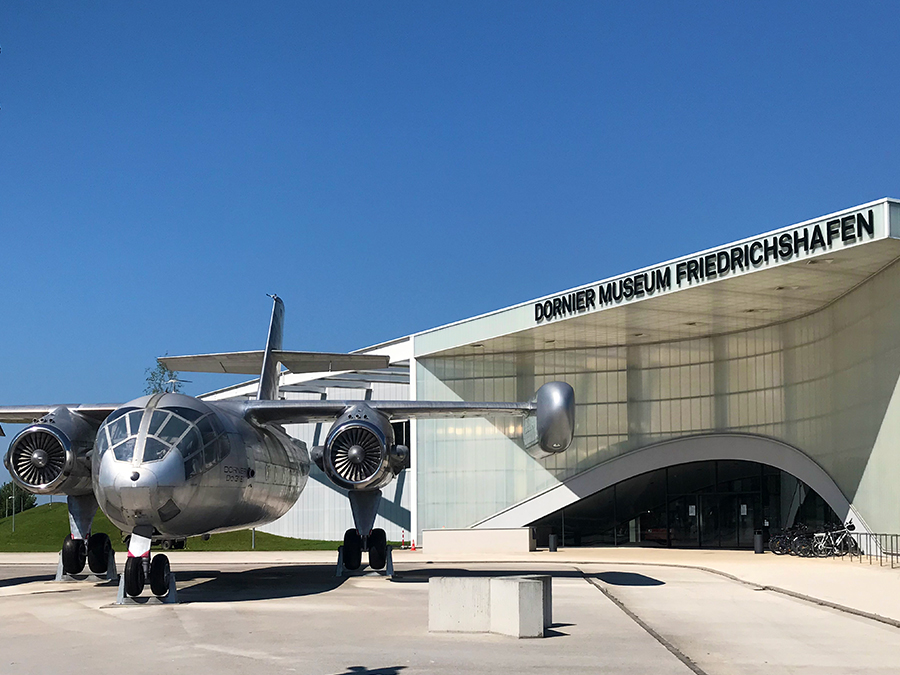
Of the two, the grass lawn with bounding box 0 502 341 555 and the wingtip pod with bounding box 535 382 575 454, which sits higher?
the wingtip pod with bounding box 535 382 575 454

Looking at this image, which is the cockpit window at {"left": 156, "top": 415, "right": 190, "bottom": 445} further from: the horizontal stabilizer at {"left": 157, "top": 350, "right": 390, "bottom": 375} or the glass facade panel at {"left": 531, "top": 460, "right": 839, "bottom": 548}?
the glass facade panel at {"left": 531, "top": 460, "right": 839, "bottom": 548}

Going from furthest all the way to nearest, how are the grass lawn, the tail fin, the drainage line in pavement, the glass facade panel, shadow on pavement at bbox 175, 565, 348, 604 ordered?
1. the grass lawn
2. the glass facade panel
3. the tail fin
4. shadow on pavement at bbox 175, 565, 348, 604
5. the drainage line in pavement

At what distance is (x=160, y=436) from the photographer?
1561cm

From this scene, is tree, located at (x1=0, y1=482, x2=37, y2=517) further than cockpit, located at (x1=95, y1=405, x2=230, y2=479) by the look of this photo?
Yes

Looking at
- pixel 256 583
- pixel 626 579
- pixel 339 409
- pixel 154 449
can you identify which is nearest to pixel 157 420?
pixel 154 449

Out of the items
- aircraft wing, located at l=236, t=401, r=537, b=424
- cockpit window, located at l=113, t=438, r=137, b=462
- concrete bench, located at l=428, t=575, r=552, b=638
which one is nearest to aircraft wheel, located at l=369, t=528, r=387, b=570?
aircraft wing, located at l=236, t=401, r=537, b=424

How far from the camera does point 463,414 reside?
2188 centimetres

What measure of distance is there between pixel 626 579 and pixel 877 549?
34.4 feet

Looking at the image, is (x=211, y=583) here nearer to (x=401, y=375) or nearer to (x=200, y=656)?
(x=200, y=656)

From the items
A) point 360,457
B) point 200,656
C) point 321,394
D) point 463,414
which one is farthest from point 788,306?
point 200,656

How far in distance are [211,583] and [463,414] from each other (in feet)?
21.5

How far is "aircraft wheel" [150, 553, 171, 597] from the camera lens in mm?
15719

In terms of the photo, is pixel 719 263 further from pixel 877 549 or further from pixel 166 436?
pixel 166 436

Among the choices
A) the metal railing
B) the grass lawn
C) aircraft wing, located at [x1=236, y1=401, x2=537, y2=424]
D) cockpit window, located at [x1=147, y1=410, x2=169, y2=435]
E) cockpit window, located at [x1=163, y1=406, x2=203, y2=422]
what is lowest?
the grass lawn
